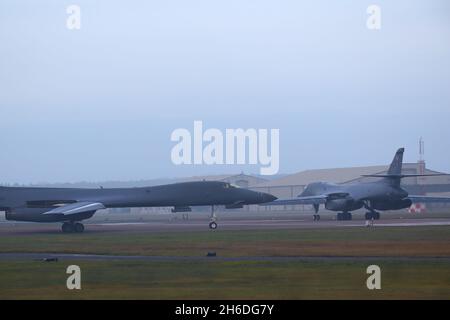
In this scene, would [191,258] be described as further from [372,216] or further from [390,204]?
[390,204]

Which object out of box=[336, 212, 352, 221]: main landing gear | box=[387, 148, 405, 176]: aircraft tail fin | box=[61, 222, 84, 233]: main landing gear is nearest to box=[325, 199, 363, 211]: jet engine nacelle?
box=[336, 212, 352, 221]: main landing gear

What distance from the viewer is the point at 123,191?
162 ft

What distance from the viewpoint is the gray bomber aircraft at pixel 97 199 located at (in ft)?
151

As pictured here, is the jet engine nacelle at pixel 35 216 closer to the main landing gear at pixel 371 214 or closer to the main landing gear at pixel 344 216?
the main landing gear at pixel 344 216

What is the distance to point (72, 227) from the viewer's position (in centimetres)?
4647

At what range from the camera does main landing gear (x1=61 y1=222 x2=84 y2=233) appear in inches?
1821

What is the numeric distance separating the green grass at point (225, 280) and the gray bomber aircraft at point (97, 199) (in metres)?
20.4

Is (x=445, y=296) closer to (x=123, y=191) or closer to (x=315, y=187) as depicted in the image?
(x=123, y=191)

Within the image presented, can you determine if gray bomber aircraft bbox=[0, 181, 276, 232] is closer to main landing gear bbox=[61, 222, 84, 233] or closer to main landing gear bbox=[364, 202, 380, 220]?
main landing gear bbox=[61, 222, 84, 233]

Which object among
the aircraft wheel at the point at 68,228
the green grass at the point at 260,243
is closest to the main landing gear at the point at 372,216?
the green grass at the point at 260,243

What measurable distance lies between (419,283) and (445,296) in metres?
2.20

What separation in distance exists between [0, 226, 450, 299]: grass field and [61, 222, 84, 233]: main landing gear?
30.4 ft

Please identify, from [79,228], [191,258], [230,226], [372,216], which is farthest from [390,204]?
[191,258]

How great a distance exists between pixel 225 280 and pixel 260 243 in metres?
13.1
